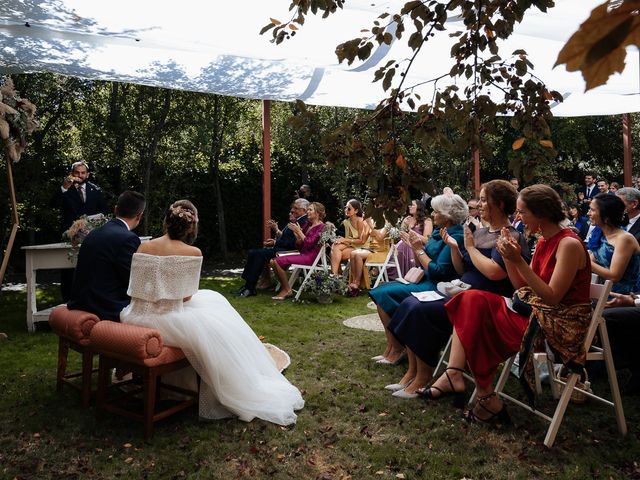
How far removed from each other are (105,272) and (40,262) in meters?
2.41

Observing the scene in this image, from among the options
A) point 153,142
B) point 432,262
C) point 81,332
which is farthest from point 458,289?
point 153,142

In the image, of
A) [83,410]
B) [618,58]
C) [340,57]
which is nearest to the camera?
[618,58]

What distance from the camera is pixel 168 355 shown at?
3238 mm

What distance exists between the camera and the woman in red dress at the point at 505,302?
294cm

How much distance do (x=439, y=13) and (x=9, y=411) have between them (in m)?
3.44

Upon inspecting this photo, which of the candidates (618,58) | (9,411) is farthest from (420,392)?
(618,58)

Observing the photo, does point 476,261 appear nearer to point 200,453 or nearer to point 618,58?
point 200,453

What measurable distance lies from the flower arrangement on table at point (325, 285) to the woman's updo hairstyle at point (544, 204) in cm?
421

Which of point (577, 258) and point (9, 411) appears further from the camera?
point (9, 411)

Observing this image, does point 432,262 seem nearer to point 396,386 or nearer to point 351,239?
point 396,386

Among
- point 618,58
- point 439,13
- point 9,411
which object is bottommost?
point 9,411

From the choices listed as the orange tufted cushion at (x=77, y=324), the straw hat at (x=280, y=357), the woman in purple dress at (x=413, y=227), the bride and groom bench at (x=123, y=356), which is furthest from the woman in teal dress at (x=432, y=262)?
the woman in purple dress at (x=413, y=227)

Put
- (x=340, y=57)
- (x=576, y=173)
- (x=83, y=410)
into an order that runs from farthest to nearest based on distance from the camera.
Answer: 1. (x=576, y=173)
2. (x=83, y=410)
3. (x=340, y=57)

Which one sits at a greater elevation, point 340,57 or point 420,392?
point 340,57
